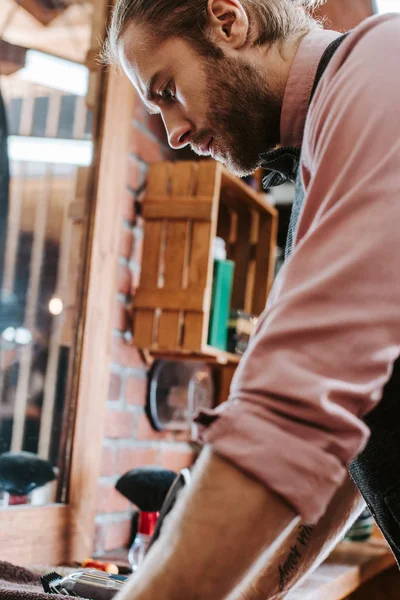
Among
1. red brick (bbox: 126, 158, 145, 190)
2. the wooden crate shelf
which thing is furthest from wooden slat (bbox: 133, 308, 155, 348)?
red brick (bbox: 126, 158, 145, 190)

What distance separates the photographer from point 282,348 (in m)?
0.57

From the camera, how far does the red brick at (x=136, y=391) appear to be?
190 centimetres

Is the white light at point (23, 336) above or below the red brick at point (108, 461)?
above

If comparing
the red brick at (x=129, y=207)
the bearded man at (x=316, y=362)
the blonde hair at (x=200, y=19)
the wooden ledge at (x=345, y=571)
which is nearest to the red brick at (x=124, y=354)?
the red brick at (x=129, y=207)

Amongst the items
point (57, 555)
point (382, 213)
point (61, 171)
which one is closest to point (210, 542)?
point (382, 213)

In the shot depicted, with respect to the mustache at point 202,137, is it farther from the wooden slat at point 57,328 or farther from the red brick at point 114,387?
the red brick at point 114,387

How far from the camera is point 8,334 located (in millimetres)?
1511

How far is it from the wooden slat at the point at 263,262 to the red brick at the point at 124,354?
63cm

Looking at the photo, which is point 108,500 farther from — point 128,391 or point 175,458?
point 175,458

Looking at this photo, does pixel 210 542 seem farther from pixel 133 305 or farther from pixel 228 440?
pixel 133 305

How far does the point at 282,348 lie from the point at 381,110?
8.7 inches

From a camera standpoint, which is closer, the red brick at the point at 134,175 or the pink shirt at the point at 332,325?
the pink shirt at the point at 332,325

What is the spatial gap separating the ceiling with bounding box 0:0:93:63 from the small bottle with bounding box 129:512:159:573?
1077 mm

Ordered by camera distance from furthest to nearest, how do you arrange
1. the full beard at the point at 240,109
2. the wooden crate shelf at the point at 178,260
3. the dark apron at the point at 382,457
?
the wooden crate shelf at the point at 178,260, the full beard at the point at 240,109, the dark apron at the point at 382,457
